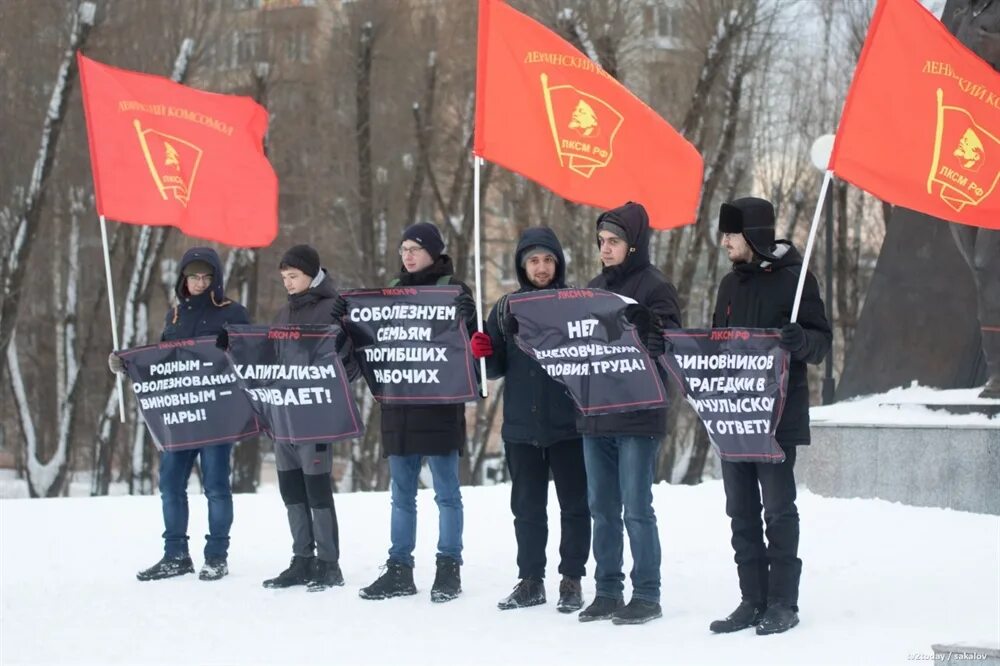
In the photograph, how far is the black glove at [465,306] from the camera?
8.00 metres

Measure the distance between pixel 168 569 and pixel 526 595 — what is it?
2414mm

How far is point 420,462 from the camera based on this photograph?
8.20m

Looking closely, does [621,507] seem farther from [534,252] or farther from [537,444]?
[534,252]

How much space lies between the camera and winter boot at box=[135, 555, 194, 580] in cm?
888

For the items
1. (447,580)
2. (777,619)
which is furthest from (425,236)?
(777,619)

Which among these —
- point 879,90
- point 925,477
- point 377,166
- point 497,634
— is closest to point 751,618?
point 497,634

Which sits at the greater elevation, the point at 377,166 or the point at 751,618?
the point at 377,166

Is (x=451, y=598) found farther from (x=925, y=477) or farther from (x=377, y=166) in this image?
(x=377, y=166)

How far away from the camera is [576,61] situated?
8.32 metres

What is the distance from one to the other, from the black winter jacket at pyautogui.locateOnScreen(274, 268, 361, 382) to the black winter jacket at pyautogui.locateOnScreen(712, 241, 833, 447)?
7.73ft

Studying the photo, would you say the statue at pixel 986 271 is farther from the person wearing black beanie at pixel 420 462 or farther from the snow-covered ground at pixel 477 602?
the person wearing black beanie at pixel 420 462

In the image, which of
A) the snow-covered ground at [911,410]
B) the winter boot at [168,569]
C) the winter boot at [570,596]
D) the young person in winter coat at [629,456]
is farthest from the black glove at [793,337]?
the snow-covered ground at [911,410]

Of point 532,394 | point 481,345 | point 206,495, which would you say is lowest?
point 206,495

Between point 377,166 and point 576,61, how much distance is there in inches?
791
